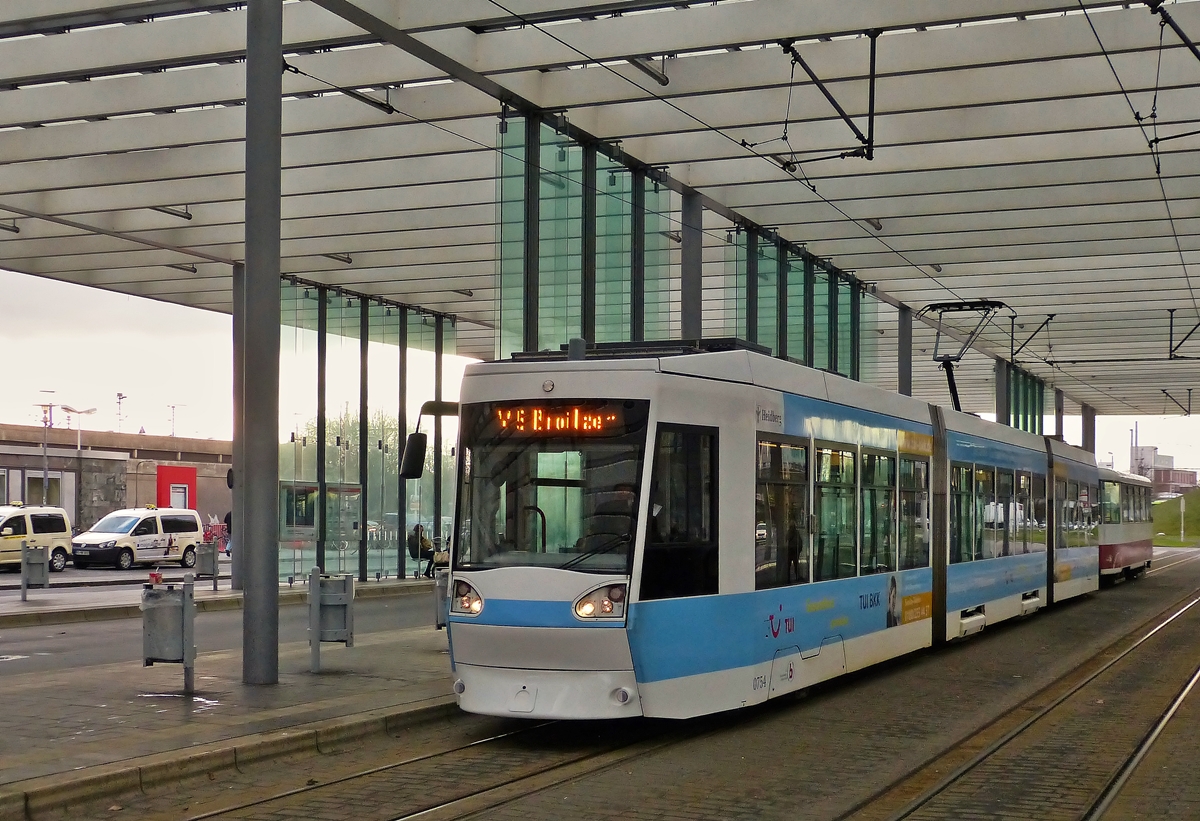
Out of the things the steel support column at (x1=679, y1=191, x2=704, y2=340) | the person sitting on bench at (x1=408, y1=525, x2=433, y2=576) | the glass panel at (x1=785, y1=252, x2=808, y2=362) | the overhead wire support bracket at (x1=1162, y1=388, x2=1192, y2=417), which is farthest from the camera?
the overhead wire support bracket at (x1=1162, y1=388, x2=1192, y2=417)

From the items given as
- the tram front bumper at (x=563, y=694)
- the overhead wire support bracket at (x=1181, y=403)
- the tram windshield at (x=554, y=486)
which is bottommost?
the tram front bumper at (x=563, y=694)

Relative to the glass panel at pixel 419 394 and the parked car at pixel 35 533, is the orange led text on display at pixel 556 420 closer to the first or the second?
the glass panel at pixel 419 394

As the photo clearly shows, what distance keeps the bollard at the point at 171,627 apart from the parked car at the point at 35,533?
3019 centimetres

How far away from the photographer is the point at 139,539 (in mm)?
42406

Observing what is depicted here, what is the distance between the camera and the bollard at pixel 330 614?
1360 cm

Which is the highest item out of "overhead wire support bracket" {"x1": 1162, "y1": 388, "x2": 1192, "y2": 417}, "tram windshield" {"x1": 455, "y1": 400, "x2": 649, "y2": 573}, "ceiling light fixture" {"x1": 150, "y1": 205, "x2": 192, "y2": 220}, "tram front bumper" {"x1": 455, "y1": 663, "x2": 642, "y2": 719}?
"ceiling light fixture" {"x1": 150, "y1": 205, "x2": 192, "y2": 220}

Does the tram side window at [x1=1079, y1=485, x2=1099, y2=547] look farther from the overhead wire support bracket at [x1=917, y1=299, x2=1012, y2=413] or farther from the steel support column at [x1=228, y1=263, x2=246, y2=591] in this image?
the steel support column at [x1=228, y1=263, x2=246, y2=591]

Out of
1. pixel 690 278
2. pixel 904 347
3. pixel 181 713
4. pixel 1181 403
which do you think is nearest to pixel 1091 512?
pixel 904 347

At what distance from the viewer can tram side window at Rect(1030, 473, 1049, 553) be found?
2281cm

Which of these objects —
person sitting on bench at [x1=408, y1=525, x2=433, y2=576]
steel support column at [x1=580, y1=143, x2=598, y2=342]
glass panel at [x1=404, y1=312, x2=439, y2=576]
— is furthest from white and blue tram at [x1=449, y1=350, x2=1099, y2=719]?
glass panel at [x1=404, y1=312, x2=439, y2=576]

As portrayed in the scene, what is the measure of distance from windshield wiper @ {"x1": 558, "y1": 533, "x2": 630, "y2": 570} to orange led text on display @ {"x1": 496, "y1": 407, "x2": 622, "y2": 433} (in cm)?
83

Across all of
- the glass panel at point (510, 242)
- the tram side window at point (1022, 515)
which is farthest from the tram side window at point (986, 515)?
the glass panel at point (510, 242)

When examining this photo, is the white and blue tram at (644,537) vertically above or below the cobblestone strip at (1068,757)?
above

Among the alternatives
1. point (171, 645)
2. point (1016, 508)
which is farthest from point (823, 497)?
point (1016, 508)
